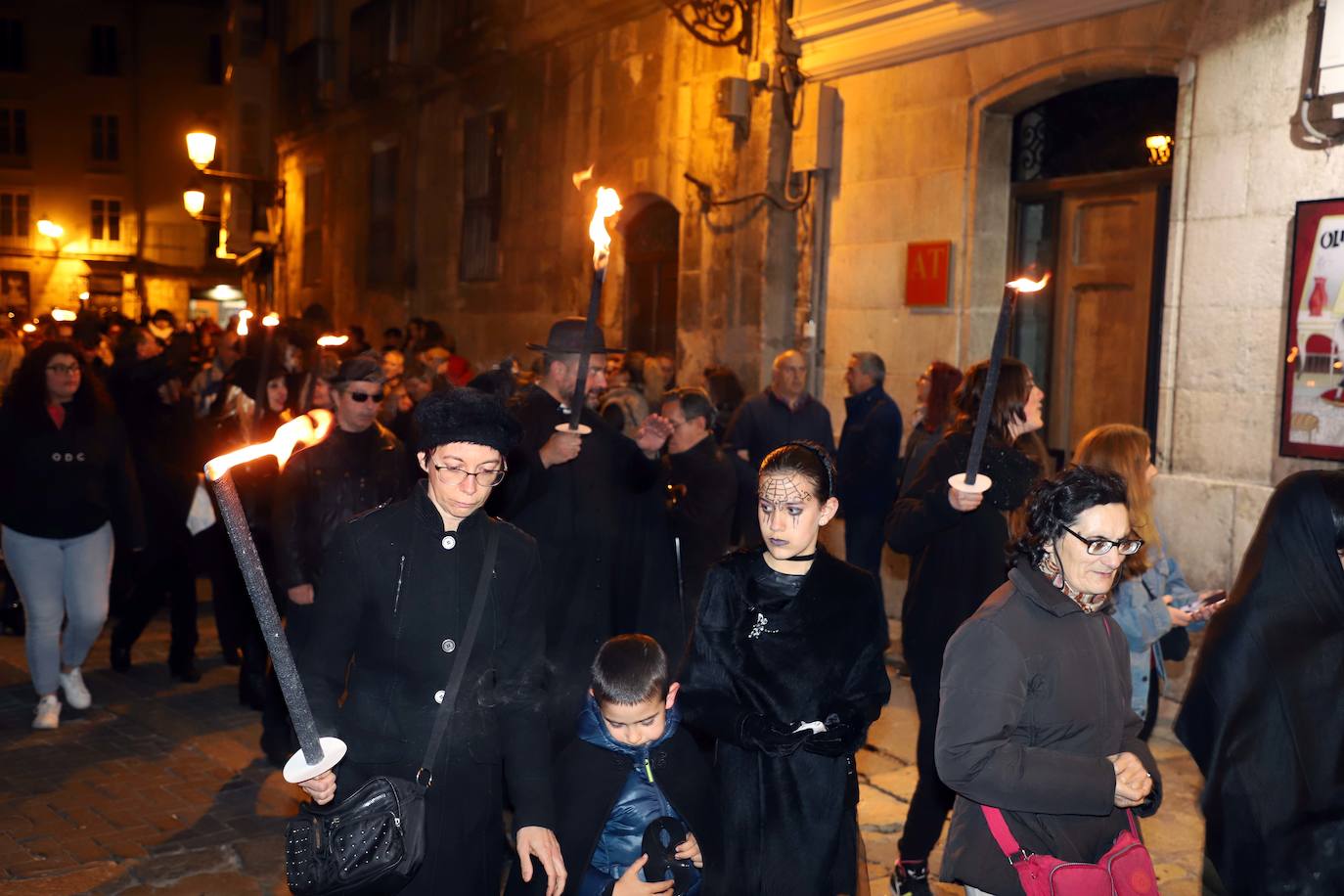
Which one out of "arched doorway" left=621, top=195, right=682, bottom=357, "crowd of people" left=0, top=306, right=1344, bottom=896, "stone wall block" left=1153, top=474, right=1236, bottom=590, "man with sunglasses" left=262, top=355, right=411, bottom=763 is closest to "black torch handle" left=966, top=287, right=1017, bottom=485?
"crowd of people" left=0, top=306, right=1344, bottom=896

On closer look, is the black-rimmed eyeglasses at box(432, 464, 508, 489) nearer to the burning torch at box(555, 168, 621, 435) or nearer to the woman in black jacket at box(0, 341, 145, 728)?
the burning torch at box(555, 168, 621, 435)

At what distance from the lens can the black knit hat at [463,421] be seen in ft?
10.8

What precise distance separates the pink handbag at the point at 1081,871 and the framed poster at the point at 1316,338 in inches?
180

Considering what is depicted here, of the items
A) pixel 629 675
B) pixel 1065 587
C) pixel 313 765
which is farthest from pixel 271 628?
pixel 1065 587

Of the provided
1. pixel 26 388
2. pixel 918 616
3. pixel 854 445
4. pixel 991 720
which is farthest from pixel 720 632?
pixel 854 445

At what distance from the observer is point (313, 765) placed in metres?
2.61

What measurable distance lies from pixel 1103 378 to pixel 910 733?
3.27 meters

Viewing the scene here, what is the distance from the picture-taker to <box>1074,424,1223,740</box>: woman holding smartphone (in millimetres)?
4734

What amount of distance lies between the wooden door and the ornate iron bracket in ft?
11.6

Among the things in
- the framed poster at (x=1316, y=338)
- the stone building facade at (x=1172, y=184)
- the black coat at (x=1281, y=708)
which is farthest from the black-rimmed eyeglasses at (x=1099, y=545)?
the stone building facade at (x=1172, y=184)

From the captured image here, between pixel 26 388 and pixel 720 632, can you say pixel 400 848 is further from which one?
pixel 26 388

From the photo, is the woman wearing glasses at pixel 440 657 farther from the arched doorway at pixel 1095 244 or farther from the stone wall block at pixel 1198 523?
the arched doorway at pixel 1095 244

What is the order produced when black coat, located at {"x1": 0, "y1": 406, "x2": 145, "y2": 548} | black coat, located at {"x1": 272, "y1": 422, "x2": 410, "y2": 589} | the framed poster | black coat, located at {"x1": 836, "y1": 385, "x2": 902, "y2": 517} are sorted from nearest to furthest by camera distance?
black coat, located at {"x1": 272, "y1": 422, "x2": 410, "y2": 589} < black coat, located at {"x1": 0, "y1": 406, "x2": 145, "y2": 548} < the framed poster < black coat, located at {"x1": 836, "y1": 385, "x2": 902, "y2": 517}

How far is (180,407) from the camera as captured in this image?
28.3 ft
